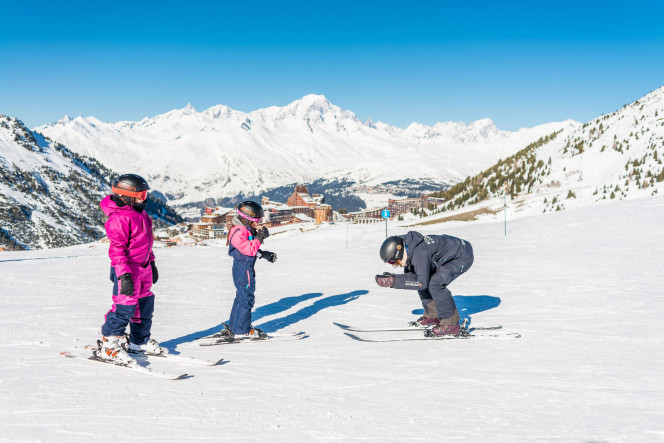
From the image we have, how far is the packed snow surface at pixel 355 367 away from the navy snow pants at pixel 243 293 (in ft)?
1.59

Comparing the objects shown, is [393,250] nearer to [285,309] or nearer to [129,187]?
[129,187]

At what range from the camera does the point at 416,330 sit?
732 centimetres

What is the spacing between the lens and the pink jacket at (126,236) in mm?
5086

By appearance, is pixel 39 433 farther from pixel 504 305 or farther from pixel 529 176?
pixel 529 176

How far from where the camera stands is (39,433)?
10.4ft

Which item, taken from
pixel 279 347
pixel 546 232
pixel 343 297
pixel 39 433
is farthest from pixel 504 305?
pixel 546 232

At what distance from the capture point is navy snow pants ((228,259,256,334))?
668 centimetres

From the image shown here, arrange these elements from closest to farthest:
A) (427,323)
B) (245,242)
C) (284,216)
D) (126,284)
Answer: (126,284)
(245,242)
(427,323)
(284,216)

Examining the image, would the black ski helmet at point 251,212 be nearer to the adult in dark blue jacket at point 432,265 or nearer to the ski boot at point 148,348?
the adult in dark blue jacket at point 432,265

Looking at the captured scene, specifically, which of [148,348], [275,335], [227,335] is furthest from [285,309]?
[148,348]

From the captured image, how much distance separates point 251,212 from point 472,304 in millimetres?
5375

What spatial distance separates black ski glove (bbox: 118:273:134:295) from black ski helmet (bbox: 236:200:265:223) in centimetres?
205

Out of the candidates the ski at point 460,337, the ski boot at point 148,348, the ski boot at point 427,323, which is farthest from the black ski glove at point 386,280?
the ski boot at point 148,348

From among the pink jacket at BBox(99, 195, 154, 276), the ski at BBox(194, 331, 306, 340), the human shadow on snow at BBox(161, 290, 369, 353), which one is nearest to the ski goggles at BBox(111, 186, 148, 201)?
the pink jacket at BBox(99, 195, 154, 276)
